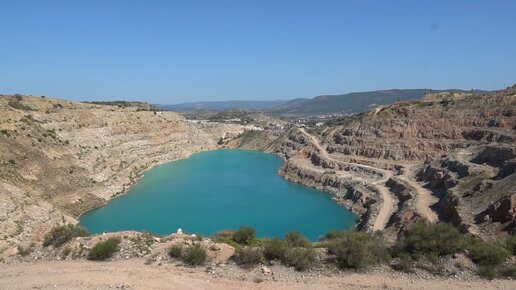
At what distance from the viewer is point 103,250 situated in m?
17.3

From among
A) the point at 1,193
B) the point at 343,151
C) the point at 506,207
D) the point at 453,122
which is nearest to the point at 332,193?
the point at 343,151

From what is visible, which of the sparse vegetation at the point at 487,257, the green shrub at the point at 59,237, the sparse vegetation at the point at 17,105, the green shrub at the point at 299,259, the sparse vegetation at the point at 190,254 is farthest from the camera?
the sparse vegetation at the point at 17,105

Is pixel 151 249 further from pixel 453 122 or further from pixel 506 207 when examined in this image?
pixel 453 122

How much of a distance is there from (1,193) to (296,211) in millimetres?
25122

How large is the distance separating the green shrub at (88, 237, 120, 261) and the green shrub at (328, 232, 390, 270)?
26.8 feet

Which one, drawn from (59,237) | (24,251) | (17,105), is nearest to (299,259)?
(59,237)

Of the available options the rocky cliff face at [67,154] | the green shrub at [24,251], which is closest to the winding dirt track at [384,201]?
the green shrub at [24,251]

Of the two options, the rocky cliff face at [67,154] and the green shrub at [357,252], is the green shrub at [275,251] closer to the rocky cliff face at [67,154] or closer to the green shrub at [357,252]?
the green shrub at [357,252]

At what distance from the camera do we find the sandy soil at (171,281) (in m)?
14.4

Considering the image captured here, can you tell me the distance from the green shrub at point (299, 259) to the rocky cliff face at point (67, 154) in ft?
57.4

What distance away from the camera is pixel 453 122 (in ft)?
191

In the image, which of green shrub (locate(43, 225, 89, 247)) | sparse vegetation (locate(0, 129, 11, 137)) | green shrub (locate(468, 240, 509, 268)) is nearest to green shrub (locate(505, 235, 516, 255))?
green shrub (locate(468, 240, 509, 268))

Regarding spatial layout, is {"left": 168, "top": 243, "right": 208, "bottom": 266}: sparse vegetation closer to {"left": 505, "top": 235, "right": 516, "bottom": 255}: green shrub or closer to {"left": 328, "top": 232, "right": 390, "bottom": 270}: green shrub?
{"left": 328, "top": 232, "right": 390, "bottom": 270}: green shrub

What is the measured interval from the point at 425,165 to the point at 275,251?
123ft
